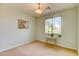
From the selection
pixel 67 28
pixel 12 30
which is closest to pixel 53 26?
pixel 67 28

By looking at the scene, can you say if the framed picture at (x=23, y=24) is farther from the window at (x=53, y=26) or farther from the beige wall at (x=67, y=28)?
the window at (x=53, y=26)

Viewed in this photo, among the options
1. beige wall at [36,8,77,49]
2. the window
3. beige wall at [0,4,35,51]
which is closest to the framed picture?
beige wall at [0,4,35,51]

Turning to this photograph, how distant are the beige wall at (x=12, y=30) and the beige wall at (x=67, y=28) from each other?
254mm

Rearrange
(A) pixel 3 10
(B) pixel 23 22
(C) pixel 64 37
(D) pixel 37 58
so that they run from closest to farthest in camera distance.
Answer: (D) pixel 37 58, (A) pixel 3 10, (C) pixel 64 37, (B) pixel 23 22

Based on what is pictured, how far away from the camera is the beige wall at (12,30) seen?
8.43ft

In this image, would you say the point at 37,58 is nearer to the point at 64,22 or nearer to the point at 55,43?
the point at 64,22

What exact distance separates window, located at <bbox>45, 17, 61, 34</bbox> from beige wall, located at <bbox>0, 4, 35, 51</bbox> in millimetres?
485

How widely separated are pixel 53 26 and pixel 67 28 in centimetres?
42

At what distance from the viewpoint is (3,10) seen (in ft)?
8.26

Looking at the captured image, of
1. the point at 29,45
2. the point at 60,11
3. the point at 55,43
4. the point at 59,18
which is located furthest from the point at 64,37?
the point at 29,45

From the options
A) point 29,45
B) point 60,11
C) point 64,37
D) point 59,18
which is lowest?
point 29,45

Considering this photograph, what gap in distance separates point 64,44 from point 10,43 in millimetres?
1681

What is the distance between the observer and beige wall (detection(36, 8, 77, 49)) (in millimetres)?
2393

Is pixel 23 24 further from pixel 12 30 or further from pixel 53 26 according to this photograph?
pixel 53 26
